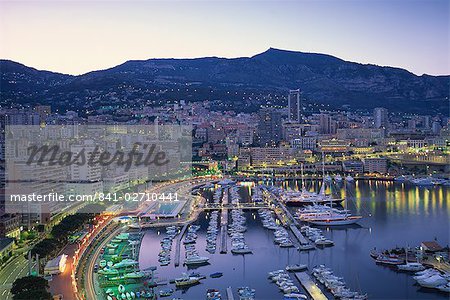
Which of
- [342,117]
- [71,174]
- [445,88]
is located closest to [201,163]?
[71,174]

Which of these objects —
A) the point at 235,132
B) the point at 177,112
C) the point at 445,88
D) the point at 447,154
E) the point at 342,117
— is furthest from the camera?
the point at 445,88

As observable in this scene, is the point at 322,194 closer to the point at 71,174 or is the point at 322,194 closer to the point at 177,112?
the point at 71,174

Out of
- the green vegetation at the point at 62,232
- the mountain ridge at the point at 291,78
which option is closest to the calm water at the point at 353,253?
the green vegetation at the point at 62,232

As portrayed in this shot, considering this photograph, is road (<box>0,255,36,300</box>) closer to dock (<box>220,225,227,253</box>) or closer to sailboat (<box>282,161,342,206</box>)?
dock (<box>220,225,227,253</box>)

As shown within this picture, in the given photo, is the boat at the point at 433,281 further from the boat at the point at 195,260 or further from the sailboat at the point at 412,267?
the boat at the point at 195,260

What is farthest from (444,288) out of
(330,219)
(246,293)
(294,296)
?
(330,219)

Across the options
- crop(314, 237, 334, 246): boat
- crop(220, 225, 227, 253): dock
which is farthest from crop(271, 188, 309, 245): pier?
crop(220, 225, 227, 253): dock
